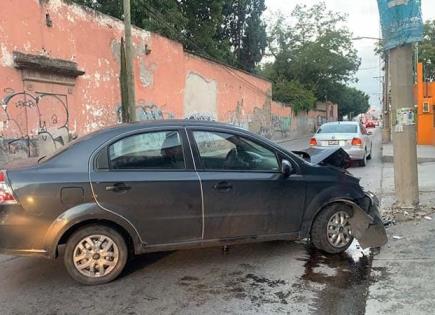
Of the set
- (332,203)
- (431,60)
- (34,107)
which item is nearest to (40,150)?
(34,107)

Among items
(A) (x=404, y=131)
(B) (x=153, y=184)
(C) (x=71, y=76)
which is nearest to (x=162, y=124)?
(B) (x=153, y=184)

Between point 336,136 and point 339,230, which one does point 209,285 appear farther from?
point 336,136

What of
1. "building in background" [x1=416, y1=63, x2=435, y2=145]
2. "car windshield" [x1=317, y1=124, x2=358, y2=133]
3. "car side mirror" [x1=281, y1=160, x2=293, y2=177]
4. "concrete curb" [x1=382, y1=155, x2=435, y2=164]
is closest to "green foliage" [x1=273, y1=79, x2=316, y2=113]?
"building in background" [x1=416, y1=63, x2=435, y2=145]

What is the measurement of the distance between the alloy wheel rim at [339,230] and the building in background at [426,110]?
1986 cm

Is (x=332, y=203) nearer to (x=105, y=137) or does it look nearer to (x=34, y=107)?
(x=105, y=137)

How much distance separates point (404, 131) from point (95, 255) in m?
4.86

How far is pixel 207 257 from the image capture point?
5809 millimetres

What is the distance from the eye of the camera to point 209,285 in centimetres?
493

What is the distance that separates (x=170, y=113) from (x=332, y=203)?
52.8ft

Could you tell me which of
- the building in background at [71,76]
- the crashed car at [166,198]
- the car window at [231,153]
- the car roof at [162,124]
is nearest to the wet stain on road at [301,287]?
the crashed car at [166,198]

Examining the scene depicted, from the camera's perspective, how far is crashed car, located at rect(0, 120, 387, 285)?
478 centimetres

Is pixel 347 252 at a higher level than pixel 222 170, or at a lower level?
lower

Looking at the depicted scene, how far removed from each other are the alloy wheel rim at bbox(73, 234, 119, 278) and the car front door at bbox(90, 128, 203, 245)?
33cm

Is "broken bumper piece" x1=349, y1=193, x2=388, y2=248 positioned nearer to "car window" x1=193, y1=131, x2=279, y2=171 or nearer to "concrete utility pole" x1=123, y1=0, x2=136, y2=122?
"car window" x1=193, y1=131, x2=279, y2=171
